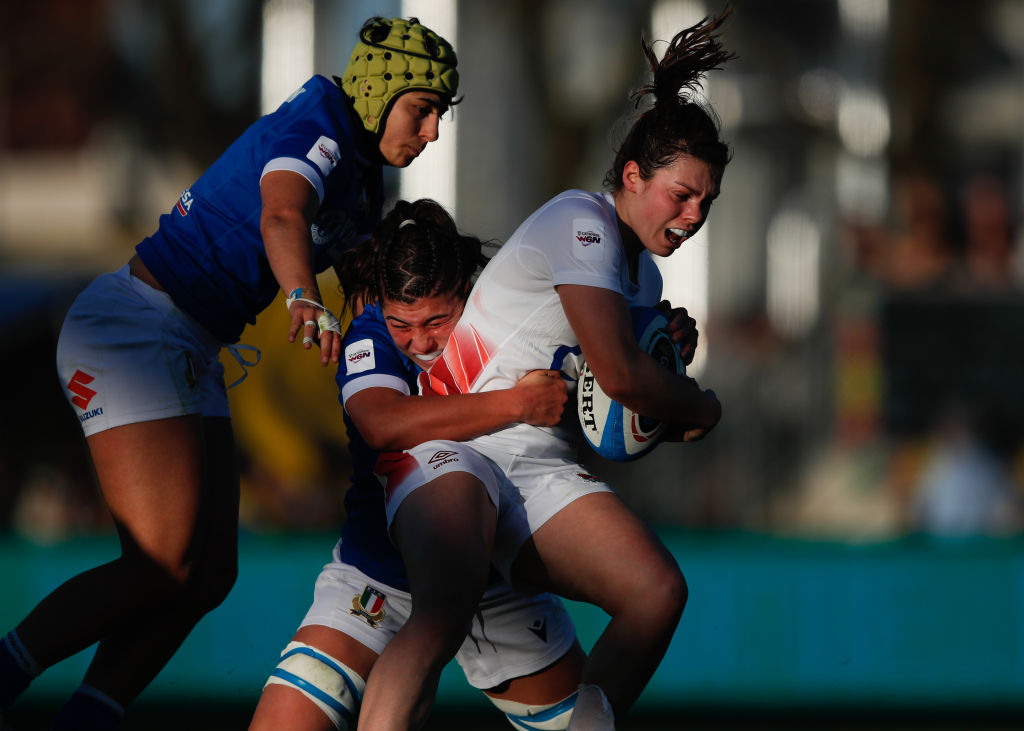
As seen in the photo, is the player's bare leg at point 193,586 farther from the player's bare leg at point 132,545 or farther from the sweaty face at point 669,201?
the sweaty face at point 669,201

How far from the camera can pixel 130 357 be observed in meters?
4.03

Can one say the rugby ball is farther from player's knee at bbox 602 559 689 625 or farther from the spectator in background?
the spectator in background

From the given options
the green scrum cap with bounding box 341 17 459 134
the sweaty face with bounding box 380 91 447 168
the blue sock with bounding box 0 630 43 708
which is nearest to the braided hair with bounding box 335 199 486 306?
the sweaty face with bounding box 380 91 447 168

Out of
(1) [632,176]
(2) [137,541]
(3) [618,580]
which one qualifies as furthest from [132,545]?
(1) [632,176]

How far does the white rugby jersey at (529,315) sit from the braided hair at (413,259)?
0.55 feet

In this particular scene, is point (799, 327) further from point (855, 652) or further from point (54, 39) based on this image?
point (54, 39)

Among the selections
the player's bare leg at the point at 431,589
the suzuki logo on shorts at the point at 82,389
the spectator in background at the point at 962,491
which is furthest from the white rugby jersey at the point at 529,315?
the spectator in background at the point at 962,491

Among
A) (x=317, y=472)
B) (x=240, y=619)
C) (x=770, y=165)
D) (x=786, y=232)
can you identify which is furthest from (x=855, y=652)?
(x=770, y=165)

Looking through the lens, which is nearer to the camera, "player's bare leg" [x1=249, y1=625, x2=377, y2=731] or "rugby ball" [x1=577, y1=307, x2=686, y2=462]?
"rugby ball" [x1=577, y1=307, x2=686, y2=462]

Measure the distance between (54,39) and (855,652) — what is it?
19727mm

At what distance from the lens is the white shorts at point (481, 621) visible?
12.7ft

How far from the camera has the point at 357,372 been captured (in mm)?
3773

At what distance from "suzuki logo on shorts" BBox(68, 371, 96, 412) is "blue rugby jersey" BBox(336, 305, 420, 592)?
0.78 metres

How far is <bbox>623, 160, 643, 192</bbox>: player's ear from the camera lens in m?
3.67
